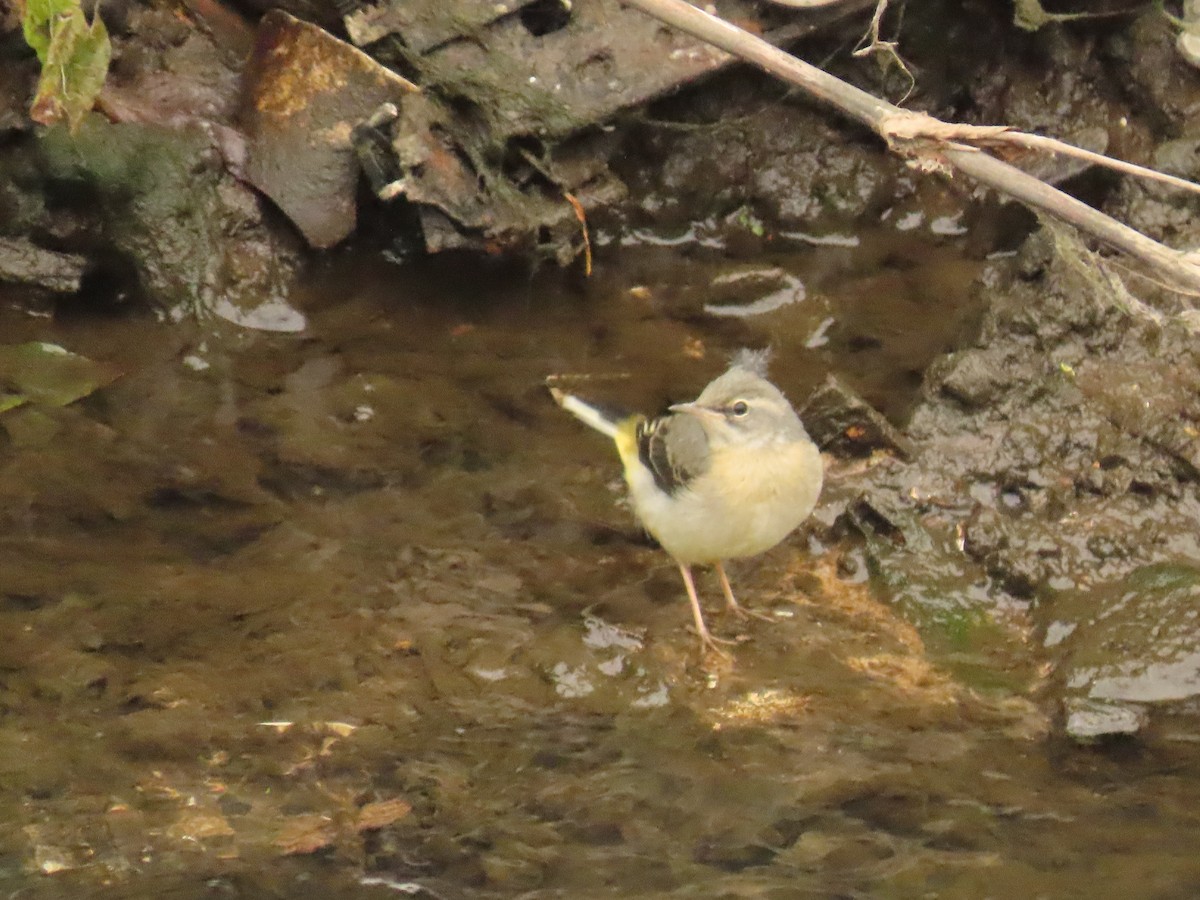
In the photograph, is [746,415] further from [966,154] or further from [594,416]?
[966,154]

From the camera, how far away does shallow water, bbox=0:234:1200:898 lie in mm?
4465

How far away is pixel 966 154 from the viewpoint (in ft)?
15.7

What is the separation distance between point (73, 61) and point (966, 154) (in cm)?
408

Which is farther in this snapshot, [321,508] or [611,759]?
[321,508]

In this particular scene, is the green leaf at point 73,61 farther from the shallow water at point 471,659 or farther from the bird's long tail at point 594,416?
the bird's long tail at point 594,416

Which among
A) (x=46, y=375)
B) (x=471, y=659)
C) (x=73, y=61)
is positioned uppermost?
(x=73, y=61)

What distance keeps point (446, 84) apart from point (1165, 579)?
4779 mm

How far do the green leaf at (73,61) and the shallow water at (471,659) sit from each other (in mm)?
1504

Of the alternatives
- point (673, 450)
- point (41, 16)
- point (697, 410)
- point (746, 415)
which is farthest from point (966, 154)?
point (41, 16)

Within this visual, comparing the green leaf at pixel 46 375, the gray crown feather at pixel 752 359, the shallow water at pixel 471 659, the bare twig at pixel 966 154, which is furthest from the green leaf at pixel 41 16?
the gray crown feather at pixel 752 359

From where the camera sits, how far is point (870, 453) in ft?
21.8

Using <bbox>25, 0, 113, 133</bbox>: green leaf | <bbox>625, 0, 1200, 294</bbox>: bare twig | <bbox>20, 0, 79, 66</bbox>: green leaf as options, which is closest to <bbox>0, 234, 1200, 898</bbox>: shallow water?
<bbox>25, 0, 113, 133</bbox>: green leaf

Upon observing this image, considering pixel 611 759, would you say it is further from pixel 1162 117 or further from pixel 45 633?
pixel 1162 117

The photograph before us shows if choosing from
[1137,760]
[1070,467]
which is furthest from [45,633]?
[1070,467]
